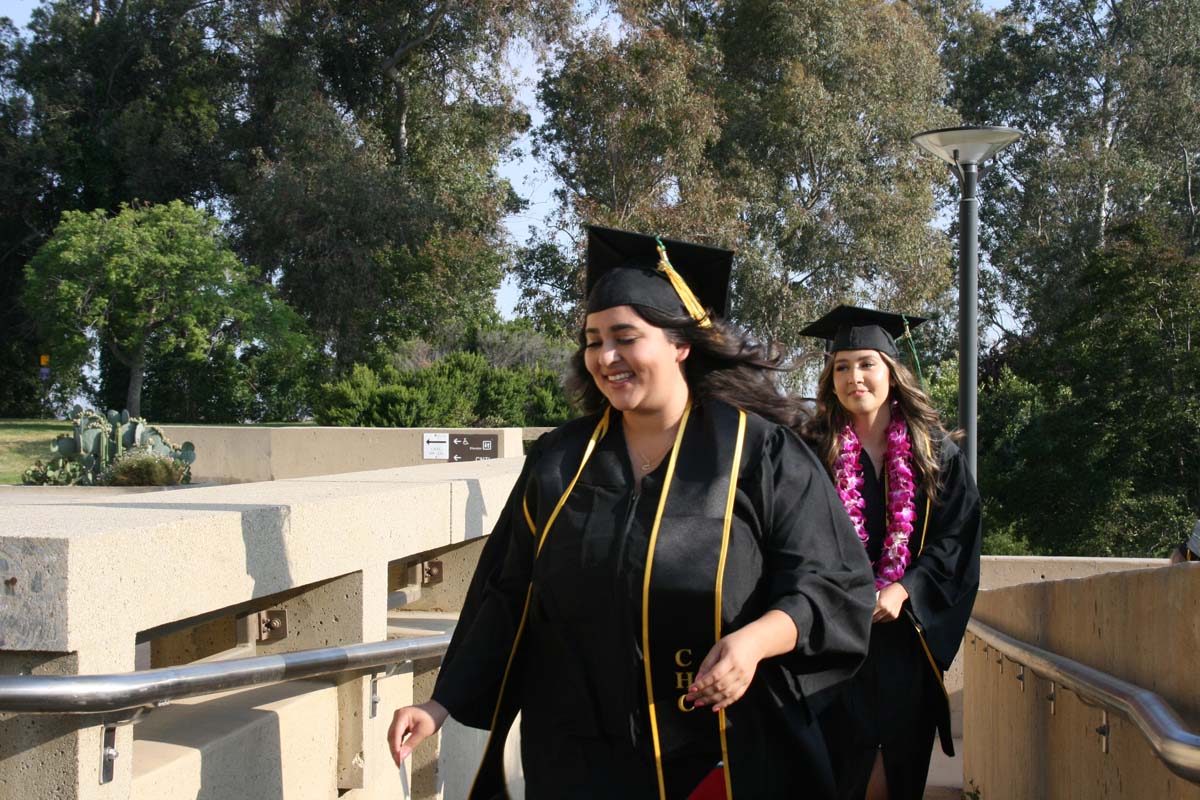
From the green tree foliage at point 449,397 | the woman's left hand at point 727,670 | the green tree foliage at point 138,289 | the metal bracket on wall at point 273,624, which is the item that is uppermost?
the green tree foliage at point 138,289

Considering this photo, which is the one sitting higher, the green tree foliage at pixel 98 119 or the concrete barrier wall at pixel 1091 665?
the green tree foliage at pixel 98 119

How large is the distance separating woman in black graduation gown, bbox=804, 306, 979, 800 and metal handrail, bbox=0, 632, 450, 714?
1.42m

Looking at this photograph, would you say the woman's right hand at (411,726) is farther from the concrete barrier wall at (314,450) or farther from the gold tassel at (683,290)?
the concrete barrier wall at (314,450)

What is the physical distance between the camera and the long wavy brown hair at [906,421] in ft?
14.1

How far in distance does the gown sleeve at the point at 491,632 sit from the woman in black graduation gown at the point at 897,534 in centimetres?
122

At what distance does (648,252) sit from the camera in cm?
291

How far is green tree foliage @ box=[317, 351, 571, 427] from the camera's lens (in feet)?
78.3

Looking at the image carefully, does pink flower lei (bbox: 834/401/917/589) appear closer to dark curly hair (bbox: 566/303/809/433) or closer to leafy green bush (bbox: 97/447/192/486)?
dark curly hair (bbox: 566/303/809/433)

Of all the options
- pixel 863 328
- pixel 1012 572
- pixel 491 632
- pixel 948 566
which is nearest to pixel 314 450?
pixel 1012 572

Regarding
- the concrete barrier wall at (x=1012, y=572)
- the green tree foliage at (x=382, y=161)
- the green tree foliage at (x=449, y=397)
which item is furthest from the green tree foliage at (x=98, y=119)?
the concrete barrier wall at (x=1012, y=572)

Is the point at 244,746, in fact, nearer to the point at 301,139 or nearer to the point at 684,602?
the point at 684,602

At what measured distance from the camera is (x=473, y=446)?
15711mm

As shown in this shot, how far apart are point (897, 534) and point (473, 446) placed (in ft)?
38.5

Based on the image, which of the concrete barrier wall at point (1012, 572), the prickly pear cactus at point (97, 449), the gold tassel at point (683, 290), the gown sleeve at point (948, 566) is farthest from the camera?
the prickly pear cactus at point (97, 449)
